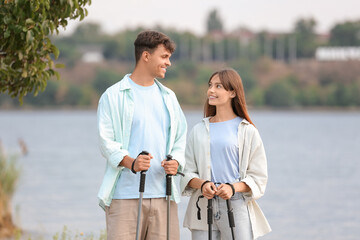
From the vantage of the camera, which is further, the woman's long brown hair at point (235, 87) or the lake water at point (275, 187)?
the lake water at point (275, 187)

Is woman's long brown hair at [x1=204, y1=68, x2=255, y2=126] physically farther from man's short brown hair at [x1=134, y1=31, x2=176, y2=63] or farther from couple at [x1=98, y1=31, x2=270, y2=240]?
man's short brown hair at [x1=134, y1=31, x2=176, y2=63]

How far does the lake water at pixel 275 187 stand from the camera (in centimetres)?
1561

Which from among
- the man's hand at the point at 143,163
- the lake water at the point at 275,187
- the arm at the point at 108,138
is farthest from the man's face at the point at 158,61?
the lake water at the point at 275,187

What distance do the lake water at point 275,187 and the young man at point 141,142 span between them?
2728mm

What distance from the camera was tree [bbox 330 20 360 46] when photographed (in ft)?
366

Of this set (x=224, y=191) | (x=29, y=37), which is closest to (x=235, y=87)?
(x=224, y=191)

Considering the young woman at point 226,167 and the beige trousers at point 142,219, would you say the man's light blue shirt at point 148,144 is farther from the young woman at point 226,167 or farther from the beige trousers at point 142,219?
the young woman at point 226,167

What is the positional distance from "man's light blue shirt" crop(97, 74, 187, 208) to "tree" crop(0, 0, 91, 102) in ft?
3.02

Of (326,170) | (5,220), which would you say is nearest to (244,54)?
(326,170)

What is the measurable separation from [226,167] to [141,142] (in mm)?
570

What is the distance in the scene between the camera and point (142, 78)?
4.52m

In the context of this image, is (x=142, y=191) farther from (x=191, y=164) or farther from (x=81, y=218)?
(x=81, y=218)

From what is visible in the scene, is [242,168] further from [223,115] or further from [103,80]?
[103,80]

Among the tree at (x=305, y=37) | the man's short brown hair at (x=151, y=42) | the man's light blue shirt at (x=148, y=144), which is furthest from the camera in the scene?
the tree at (x=305, y=37)
